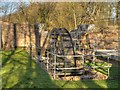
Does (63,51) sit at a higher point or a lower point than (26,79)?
higher

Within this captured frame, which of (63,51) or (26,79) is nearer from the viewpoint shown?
(26,79)

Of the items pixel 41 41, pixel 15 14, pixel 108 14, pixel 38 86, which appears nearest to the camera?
pixel 38 86

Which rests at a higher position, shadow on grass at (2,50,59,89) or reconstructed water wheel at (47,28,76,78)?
reconstructed water wheel at (47,28,76,78)

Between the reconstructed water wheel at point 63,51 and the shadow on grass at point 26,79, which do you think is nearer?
the shadow on grass at point 26,79

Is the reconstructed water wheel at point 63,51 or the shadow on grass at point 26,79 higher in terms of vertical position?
the reconstructed water wheel at point 63,51

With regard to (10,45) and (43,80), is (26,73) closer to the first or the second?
(43,80)

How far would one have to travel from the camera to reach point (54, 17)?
2342cm

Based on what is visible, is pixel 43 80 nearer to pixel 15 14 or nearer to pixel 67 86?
pixel 67 86

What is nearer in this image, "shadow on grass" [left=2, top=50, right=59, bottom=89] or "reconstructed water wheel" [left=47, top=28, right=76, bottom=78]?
"shadow on grass" [left=2, top=50, right=59, bottom=89]

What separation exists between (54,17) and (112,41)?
6.99 meters

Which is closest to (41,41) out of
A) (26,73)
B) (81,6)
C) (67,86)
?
(81,6)

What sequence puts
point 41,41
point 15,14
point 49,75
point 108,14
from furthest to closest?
point 15,14
point 108,14
point 41,41
point 49,75

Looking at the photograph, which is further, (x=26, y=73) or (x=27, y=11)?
(x=27, y=11)

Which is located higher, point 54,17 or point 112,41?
point 54,17
